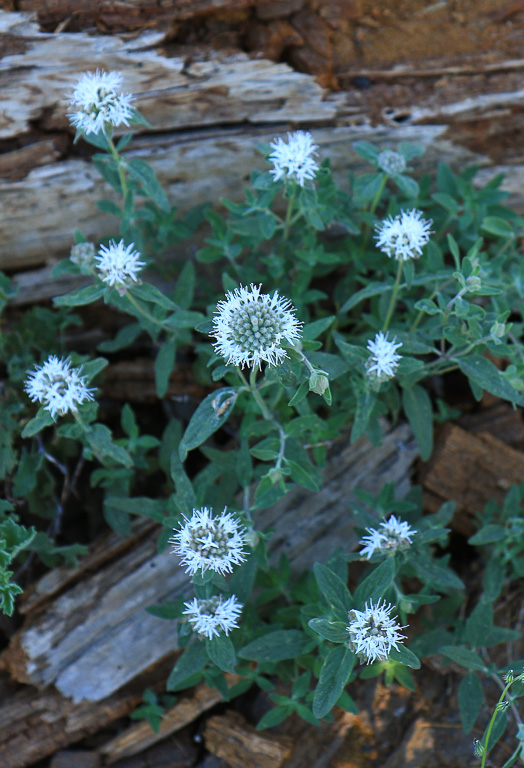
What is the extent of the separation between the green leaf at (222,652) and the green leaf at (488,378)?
1746 millimetres

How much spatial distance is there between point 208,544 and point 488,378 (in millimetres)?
1635

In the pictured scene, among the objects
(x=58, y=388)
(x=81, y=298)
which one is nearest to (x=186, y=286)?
(x=81, y=298)

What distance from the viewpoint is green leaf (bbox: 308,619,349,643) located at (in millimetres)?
2852

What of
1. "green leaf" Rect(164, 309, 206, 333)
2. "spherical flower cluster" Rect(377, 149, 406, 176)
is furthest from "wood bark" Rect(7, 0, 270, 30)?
"green leaf" Rect(164, 309, 206, 333)

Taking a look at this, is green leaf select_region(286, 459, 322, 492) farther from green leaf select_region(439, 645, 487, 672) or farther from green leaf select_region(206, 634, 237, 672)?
green leaf select_region(439, 645, 487, 672)

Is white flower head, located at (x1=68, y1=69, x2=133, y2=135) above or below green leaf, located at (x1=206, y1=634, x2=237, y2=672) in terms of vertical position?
above

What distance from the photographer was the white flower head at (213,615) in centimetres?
308

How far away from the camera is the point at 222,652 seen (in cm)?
310

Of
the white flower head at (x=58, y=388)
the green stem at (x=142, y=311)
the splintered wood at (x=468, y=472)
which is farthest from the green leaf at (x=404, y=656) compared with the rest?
the green stem at (x=142, y=311)

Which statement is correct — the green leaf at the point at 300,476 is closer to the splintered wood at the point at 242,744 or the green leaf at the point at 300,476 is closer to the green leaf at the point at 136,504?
the green leaf at the point at 136,504

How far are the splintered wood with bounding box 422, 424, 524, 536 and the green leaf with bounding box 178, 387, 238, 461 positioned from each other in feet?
5.57

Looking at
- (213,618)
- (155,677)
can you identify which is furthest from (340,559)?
(155,677)

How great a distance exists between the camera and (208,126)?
432 cm

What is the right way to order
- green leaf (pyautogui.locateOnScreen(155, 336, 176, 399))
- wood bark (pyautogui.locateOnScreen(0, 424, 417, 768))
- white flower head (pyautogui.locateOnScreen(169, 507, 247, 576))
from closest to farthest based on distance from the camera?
white flower head (pyautogui.locateOnScreen(169, 507, 247, 576)), wood bark (pyautogui.locateOnScreen(0, 424, 417, 768)), green leaf (pyautogui.locateOnScreen(155, 336, 176, 399))
